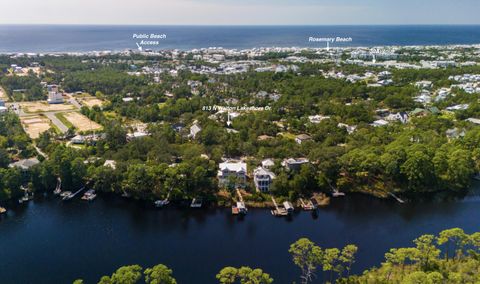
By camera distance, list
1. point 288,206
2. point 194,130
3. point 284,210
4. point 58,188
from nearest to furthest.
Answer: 1. point 284,210
2. point 288,206
3. point 58,188
4. point 194,130

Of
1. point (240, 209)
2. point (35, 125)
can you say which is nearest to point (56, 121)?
point (35, 125)

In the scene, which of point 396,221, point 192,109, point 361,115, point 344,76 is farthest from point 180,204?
point 344,76

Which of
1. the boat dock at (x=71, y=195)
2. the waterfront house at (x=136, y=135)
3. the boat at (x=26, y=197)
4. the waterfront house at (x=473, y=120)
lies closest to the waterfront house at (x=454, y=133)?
the waterfront house at (x=473, y=120)

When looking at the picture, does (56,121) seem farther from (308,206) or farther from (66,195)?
(308,206)

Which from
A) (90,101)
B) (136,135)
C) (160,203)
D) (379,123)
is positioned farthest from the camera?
(90,101)

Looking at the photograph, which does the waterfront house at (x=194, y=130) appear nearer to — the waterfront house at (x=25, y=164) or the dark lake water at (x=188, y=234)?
the dark lake water at (x=188, y=234)

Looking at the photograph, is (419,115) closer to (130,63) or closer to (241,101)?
(241,101)
